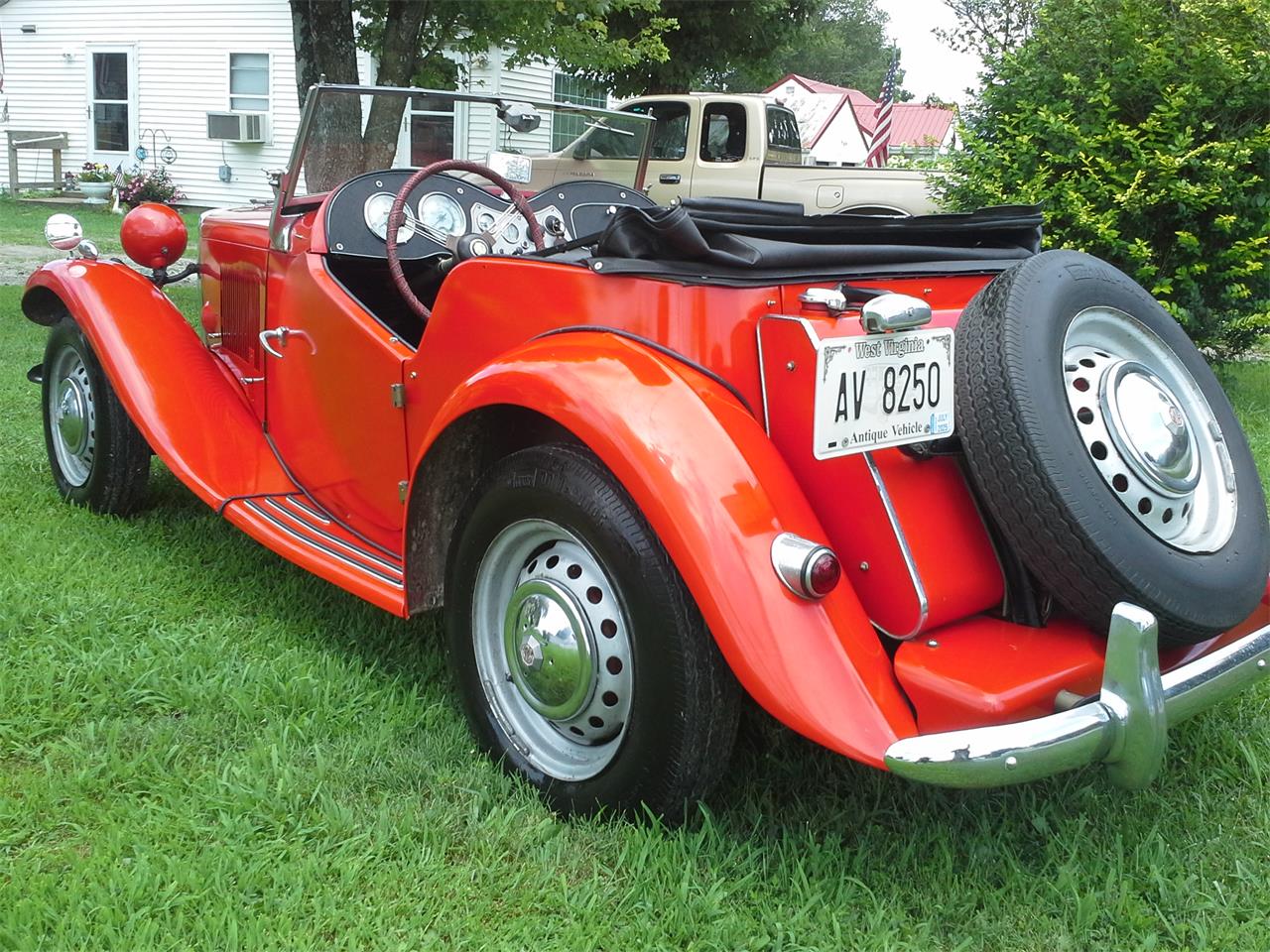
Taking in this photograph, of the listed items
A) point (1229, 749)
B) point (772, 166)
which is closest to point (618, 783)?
point (1229, 749)

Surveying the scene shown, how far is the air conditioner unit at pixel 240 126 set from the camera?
758 inches

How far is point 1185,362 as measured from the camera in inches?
Result: 100

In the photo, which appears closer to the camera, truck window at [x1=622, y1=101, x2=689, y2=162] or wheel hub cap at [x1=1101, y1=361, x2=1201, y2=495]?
wheel hub cap at [x1=1101, y1=361, x2=1201, y2=495]

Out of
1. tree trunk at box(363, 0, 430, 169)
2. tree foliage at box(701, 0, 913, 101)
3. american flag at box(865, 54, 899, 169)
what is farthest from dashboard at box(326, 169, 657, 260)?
tree foliage at box(701, 0, 913, 101)

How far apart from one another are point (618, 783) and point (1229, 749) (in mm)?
1538

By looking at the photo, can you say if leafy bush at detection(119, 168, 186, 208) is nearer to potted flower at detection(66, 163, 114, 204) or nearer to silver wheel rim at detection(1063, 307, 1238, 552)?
potted flower at detection(66, 163, 114, 204)

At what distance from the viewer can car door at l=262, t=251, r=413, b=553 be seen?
3080 mm

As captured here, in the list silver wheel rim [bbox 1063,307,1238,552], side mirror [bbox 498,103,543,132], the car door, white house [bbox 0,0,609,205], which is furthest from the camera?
white house [bbox 0,0,609,205]

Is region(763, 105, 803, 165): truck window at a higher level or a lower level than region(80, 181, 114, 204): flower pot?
higher

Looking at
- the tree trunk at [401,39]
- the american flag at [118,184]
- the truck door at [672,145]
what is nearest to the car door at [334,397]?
the tree trunk at [401,39]

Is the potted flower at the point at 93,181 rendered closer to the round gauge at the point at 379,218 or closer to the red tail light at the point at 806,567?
the round gauge at the point at 379,218

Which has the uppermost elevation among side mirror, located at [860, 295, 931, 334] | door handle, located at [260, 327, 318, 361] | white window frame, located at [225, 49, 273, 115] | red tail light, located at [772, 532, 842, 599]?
white window frame, located at [225, 49, 273, 115]

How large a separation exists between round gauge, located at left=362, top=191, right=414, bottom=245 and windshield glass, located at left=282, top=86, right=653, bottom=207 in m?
0.16

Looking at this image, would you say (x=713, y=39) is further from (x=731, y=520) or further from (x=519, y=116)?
(x=731, y=520)
